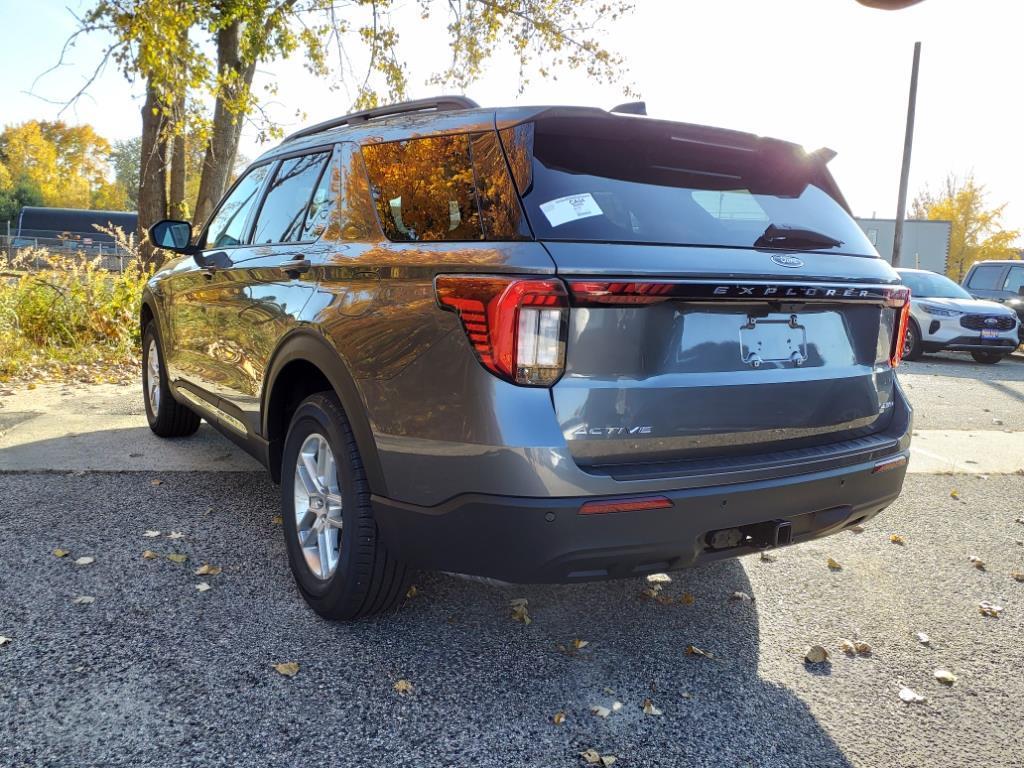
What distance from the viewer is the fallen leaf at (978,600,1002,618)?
11.5ft

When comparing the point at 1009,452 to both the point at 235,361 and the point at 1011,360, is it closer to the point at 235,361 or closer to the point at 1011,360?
the point at 235,361

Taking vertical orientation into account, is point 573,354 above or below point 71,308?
above

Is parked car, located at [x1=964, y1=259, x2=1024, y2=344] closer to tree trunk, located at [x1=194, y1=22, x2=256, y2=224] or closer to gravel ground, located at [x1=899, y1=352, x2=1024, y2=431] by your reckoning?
gravel ground, located at [x1=899, y1=352, x2=1024, y2=431]

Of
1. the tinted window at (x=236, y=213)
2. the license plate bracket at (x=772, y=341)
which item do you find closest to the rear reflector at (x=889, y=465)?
the license plate bracket at (x=772, y=341)

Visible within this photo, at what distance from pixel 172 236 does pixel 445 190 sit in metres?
2.77

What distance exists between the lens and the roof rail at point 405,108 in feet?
10.00

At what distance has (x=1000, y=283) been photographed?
667 inches

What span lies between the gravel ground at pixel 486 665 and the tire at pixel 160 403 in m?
1.76

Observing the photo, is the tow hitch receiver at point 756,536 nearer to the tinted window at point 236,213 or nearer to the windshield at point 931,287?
the tinted window at point 236,213

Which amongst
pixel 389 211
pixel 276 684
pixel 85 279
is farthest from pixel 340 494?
pixel 85 279

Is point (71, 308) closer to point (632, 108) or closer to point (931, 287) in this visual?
point (632, 108)

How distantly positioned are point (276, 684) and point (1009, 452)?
6462 mm

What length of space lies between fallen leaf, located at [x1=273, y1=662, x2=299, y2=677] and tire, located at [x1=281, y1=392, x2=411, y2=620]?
26 cm

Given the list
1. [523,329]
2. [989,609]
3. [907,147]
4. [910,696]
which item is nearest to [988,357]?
[907,147]
